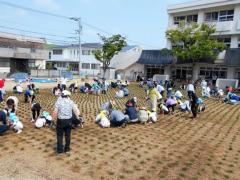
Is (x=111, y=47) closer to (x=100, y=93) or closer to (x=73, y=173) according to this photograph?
(x=100, y=93)

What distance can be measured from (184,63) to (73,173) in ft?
98.3

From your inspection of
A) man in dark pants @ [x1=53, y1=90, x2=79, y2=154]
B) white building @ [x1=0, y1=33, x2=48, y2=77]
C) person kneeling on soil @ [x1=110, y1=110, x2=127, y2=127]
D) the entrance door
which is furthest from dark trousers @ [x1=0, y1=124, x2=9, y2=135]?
the entrance door

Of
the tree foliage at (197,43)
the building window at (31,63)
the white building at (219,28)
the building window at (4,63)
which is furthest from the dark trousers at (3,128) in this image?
the building window at (31,63)

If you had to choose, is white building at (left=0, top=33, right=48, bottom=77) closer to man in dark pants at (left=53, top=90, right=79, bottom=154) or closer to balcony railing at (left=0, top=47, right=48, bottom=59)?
balcony railing at (left=0, top=47, right=48, bottom=59)

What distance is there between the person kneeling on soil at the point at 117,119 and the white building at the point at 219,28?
22.5 m

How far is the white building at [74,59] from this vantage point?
176ft

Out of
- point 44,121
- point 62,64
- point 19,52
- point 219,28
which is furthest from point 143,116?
point 62,64

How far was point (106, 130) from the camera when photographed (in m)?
9.97

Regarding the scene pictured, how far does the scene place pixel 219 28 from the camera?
31875mm

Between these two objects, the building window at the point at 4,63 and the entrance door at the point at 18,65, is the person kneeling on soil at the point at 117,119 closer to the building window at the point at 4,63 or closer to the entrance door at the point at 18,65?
the building window at the point at 4,63

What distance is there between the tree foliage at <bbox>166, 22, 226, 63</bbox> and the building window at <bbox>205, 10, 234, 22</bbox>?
2.99 m

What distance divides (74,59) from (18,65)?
633 inches

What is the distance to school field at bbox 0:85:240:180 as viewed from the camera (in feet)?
20.3

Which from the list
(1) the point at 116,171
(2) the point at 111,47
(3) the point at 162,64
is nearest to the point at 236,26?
(3) the point at 162,64
